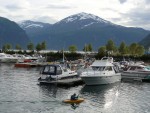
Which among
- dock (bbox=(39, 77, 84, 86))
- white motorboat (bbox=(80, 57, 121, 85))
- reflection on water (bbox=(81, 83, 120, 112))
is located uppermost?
white motorboat (bbox=(80, 57, 121, 85))

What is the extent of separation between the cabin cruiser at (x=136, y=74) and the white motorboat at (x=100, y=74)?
21.7 ft

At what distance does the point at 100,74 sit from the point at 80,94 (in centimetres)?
1159

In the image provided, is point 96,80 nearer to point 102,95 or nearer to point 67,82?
point 67,82

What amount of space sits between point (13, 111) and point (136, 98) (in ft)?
72.4

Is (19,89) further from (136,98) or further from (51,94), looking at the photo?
(136,98)

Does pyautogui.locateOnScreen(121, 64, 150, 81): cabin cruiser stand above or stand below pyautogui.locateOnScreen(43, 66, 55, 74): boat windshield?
below

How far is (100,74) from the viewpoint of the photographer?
68.1 meters

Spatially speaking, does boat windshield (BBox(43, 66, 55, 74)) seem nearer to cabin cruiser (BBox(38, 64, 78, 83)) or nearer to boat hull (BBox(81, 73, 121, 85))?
cabin cruiser (BBox(38, 64, 78, 83))

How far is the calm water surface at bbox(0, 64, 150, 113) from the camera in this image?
4506cm

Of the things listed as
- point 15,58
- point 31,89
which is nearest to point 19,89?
point 31,89

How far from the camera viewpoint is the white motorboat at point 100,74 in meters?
66.9

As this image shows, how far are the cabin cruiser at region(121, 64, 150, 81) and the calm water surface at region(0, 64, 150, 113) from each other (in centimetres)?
757

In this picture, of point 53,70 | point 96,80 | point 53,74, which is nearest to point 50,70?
point 53,70

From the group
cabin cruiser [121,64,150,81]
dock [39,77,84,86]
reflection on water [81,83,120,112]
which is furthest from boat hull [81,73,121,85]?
cabin cruiser [121,64,150,81]
